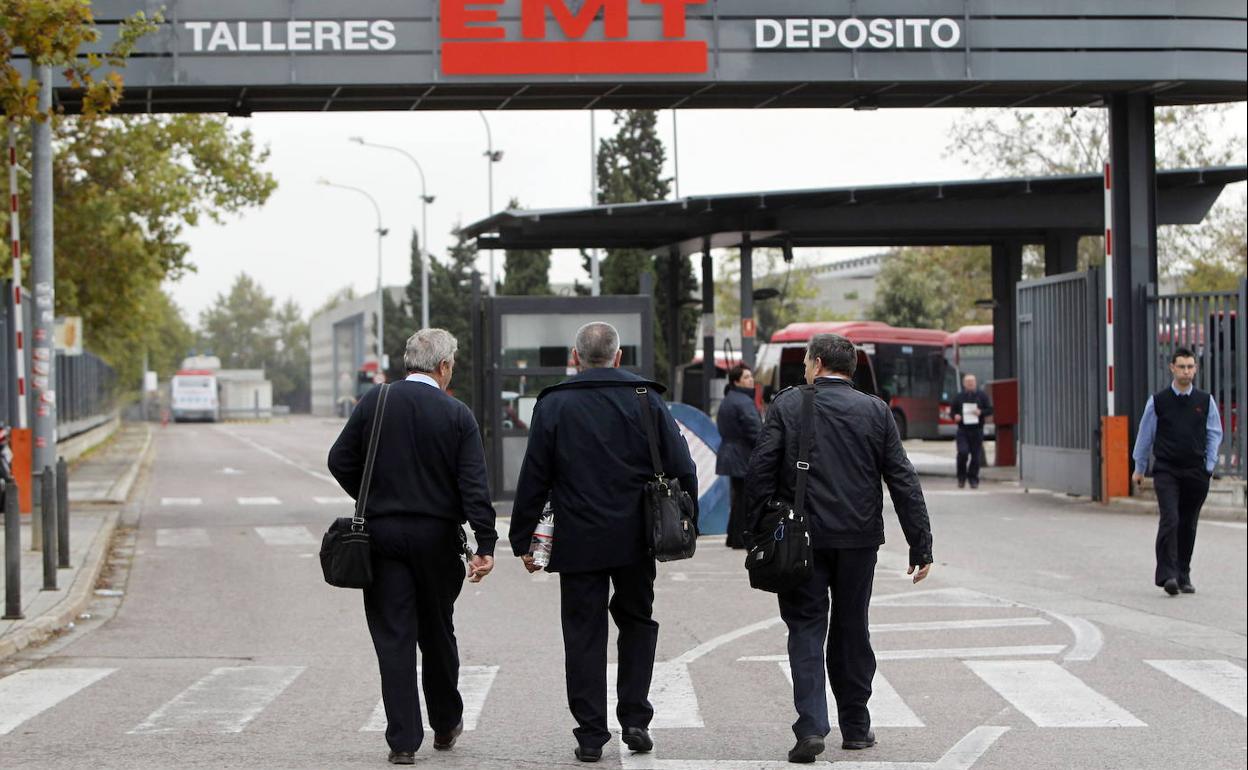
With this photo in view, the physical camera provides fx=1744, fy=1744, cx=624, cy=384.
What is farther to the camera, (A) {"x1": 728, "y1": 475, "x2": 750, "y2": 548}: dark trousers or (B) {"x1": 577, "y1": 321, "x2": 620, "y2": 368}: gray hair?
(A) {"x1": 728, "y1": 475, "x2": 750, "y2": 548}: dark trousers

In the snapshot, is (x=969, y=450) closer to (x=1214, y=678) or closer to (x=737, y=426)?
(x=737, y=426)

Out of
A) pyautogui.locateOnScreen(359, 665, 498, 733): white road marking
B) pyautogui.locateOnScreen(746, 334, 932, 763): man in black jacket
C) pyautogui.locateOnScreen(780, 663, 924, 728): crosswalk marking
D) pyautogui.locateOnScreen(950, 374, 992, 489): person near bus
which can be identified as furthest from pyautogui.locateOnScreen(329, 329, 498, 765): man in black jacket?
pyautogui.locateOnScreen(950, 374, 992, 489): person near bus

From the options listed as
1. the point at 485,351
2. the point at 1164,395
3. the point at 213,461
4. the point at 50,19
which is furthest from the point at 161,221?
the point at 1164,395

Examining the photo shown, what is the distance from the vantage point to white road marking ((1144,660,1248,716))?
9.02 metres

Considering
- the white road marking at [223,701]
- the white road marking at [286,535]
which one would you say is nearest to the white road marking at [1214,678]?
the white road marking at [223,701]

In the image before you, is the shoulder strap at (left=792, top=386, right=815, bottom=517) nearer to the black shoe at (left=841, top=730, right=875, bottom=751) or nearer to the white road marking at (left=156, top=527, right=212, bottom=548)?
the black shoe at (left=841, top=730, right=875, bottom=751)

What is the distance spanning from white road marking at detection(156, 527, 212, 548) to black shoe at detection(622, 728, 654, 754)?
40.3ft

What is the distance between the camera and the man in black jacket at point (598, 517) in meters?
7.04

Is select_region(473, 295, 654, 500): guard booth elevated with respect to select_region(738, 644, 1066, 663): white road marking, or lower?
elevated

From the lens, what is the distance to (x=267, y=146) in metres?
35.8

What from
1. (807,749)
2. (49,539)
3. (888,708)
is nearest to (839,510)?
(807,749)

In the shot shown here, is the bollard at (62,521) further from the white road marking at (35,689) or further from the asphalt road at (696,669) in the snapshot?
the white road marking at (35,689)

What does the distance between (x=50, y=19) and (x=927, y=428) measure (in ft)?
113

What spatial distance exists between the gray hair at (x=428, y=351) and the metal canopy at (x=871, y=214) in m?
21.6
